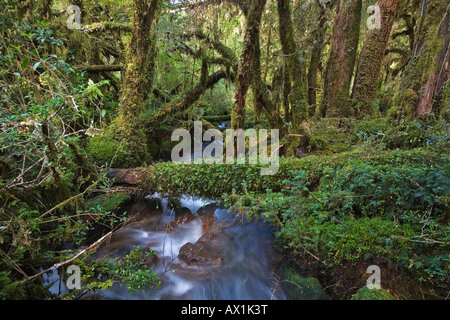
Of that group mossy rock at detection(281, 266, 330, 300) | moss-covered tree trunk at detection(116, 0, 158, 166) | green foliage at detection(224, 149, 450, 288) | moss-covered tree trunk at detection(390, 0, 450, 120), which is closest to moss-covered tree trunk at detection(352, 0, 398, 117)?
moss-covered tree trunk at detection(390, 0, 450, 120)

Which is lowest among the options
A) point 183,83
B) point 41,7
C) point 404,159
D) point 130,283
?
point 130,283

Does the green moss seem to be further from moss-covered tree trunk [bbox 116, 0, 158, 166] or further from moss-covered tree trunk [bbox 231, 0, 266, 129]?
moss-covered tree trunk [bbox 231, 0, 266, 129]

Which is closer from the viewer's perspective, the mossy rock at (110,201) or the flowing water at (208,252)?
the flowing water at (208,252)

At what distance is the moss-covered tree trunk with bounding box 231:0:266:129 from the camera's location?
5.75 metres

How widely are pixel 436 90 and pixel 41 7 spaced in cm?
947

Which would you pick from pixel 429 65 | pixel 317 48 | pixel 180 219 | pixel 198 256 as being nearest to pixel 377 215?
pixel 198 256

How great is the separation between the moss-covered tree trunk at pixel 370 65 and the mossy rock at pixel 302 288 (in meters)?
6.21

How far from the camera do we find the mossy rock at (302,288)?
3.06 m

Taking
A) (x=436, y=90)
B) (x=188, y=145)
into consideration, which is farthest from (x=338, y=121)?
(x=188, y=145)

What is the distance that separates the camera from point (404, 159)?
3904 mm

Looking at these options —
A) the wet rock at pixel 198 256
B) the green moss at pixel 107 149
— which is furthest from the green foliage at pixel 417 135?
the green moss at pixel 107 149

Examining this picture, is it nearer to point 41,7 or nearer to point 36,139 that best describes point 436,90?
point 36,139

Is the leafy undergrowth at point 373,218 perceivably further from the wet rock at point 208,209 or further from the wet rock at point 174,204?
the wet rock at point 174,204

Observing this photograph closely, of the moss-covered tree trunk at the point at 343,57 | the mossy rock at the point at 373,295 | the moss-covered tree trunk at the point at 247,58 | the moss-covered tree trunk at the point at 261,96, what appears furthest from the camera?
the moss-covered tree trunk at the point at 343,57
